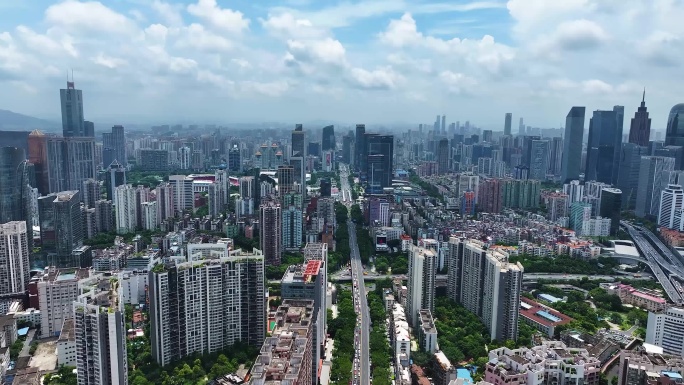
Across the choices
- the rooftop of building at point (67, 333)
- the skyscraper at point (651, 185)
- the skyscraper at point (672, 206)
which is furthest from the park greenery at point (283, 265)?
the skyscraper at point (651, 185)

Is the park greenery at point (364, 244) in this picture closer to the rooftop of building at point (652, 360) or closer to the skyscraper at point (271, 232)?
the skyscraper at point (271, 232)

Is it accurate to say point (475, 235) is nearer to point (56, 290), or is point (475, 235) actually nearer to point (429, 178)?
point (56, 290)

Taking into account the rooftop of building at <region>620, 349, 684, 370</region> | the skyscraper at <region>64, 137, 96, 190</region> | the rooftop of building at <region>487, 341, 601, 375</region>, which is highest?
the skyscraper at <region>64, 137, 96, 190</region>

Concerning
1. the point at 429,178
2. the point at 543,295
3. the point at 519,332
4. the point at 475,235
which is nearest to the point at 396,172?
the point at 429,178

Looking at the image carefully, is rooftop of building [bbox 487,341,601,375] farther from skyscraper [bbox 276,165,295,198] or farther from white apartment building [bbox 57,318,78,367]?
skyscraper [bbox 276,165,295,198]

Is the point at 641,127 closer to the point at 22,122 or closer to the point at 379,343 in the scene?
the point at 379,343

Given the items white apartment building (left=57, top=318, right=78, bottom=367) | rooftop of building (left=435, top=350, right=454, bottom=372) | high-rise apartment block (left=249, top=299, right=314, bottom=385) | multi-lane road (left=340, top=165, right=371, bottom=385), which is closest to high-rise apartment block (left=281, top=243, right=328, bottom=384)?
high-rise apartment block (left=249, top=299, right=314, bottom=385)
